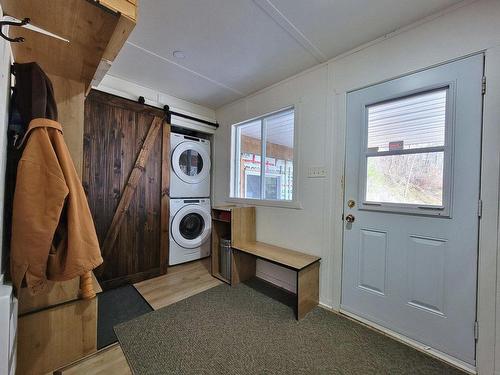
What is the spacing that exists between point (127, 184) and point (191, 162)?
0.97 m

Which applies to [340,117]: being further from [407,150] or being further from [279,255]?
[279,255]

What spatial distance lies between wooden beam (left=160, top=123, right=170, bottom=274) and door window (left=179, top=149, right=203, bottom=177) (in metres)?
0.30

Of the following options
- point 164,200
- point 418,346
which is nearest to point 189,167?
point 164,200

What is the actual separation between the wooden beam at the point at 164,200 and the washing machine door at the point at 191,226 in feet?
0.47

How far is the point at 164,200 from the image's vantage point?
278 cm

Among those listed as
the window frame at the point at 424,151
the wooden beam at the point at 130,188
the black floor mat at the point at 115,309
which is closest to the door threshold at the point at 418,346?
the window frame at the point at 424,151

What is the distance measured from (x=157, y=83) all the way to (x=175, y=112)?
1.31 feet

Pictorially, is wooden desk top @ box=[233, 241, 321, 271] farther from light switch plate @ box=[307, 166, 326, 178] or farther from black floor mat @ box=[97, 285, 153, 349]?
black floor mat @ box=[97, 285, 153, 349]

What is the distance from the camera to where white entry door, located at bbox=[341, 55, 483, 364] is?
137 cm

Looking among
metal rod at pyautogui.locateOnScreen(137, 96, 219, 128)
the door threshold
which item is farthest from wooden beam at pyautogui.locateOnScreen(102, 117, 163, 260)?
the door threshold

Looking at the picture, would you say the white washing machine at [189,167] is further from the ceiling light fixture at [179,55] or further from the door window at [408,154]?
the door window at [408,154]

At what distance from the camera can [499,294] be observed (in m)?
1.26

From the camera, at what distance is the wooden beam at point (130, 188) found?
234cm

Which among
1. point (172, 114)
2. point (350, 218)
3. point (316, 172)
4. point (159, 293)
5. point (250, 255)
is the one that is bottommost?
point (159, 293)
